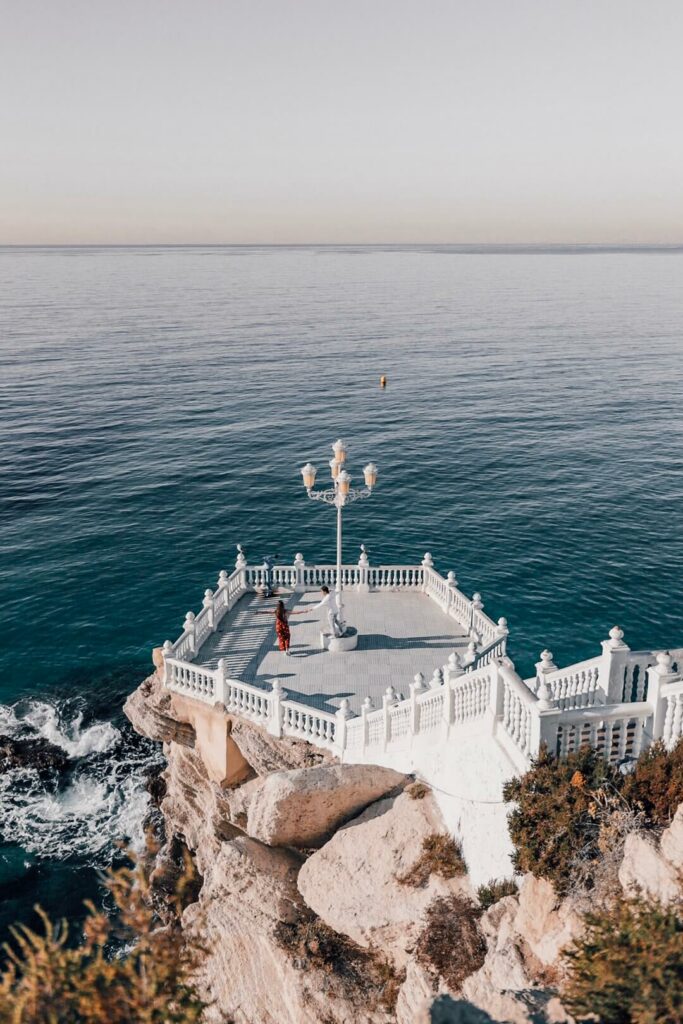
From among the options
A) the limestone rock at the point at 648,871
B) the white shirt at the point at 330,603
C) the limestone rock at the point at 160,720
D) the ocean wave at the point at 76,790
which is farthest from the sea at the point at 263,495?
the limestone rock at the point at 648,871

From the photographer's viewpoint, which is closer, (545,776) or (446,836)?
(545,776)

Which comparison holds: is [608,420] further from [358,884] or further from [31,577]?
[358,884]

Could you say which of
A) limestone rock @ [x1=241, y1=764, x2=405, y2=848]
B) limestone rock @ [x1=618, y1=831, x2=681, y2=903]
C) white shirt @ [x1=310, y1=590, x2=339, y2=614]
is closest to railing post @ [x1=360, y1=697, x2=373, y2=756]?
limestone rock @ [x1=241, y1=764, x2=405, y2=848]

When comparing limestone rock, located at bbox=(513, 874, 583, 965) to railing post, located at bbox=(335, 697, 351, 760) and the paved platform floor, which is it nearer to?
railing post, located at bbox=(335, 697, 351, 760)

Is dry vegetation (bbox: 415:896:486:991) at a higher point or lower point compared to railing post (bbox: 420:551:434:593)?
lower

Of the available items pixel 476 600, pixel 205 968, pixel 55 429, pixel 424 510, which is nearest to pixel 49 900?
pixel 205 968

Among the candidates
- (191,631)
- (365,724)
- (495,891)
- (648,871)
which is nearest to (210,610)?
(191,631)

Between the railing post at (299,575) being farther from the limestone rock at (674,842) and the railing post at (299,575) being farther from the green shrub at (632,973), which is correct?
the green shrub at (632,973)
